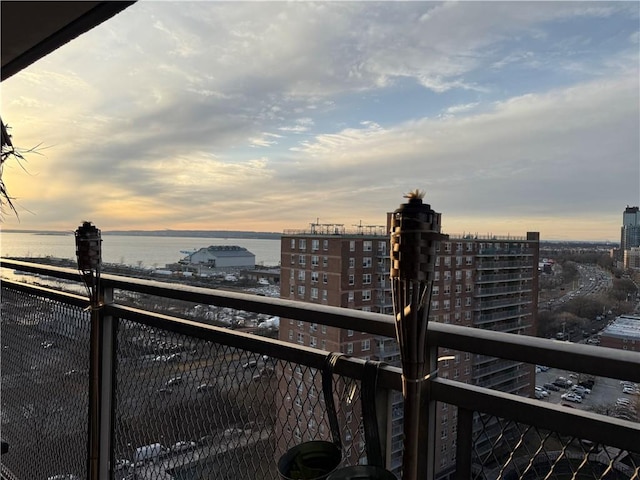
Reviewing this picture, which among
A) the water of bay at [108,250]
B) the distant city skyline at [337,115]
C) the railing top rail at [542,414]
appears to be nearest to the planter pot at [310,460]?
the railing top rail at [542,414]

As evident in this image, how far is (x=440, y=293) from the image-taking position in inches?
40.0

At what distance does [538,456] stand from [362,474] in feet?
1.21

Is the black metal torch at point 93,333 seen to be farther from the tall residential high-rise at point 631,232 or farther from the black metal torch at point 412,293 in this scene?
the tall residential high-rise at point 631,232

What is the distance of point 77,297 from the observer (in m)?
2.03

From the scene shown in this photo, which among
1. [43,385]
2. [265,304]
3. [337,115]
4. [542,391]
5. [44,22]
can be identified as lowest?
[43,385]

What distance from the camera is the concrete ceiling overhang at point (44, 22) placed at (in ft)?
4.11

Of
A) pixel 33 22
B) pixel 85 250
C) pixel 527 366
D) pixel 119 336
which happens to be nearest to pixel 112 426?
pixel 119 336

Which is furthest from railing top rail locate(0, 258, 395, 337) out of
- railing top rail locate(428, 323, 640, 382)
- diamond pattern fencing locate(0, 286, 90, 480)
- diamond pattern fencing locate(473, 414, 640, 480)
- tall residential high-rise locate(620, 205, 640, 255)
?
tall residential high-rise locate(620, 205, 640, 255)

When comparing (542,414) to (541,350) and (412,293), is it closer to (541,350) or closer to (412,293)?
(541,350)

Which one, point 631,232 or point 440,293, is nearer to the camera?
point 440,293

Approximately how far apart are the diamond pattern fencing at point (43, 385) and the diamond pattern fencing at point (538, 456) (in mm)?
1753

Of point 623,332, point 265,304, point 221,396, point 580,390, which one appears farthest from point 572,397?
point 221,396

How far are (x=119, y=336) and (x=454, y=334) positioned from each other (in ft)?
4.92

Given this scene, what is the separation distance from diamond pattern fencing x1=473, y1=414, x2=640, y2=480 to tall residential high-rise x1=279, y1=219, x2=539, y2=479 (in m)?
0.02
